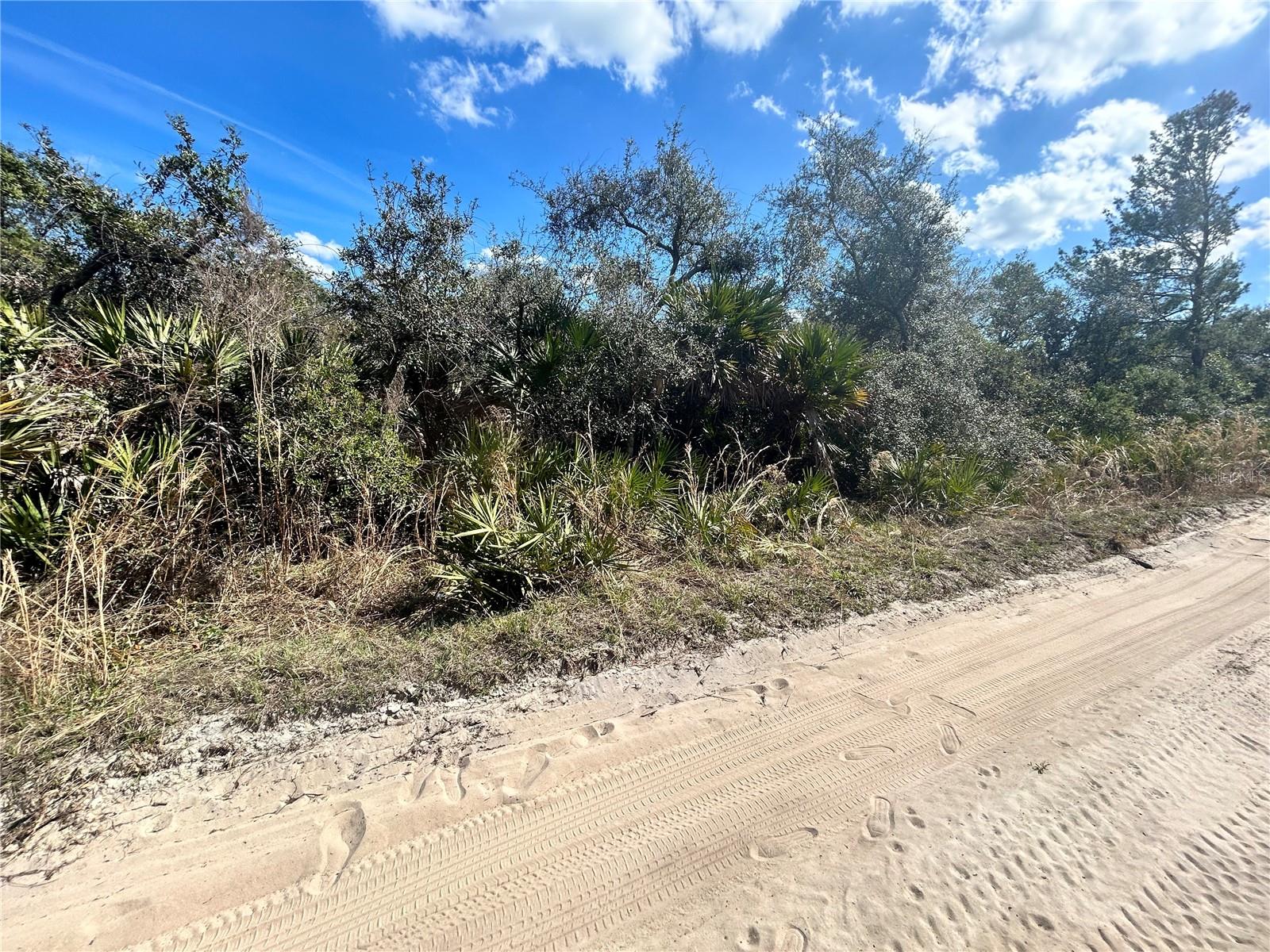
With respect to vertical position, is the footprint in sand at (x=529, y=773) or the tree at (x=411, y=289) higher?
the tree at (x=411, y=289)

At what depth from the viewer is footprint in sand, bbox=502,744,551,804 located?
104 inches

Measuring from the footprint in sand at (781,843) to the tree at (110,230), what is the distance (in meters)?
8.38

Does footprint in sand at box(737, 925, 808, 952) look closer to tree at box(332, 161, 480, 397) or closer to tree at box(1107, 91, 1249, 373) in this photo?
tree at box(332, 161, 480, 397)

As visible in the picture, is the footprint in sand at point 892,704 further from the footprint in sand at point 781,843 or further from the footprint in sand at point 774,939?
the footprint in sand at point 774,939

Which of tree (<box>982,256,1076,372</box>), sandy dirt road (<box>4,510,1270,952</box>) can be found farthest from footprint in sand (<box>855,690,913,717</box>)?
tree (<box>982,256,1076,372</box>)

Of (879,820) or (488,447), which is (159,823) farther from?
(488,447)

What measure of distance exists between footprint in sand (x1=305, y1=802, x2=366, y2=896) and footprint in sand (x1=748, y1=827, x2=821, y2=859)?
5.76ft

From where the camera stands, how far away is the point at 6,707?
9.16 feet

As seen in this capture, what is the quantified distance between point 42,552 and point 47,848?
240cm

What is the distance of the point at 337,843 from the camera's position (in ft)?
7.75

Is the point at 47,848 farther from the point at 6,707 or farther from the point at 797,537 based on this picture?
the point at 797,537

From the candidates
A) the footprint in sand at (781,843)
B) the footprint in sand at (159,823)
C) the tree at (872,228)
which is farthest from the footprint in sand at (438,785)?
the tree at (872,228)

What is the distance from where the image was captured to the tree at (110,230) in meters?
6.26

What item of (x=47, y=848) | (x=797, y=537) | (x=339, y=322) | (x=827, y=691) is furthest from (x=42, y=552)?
(x=797, y=537)
